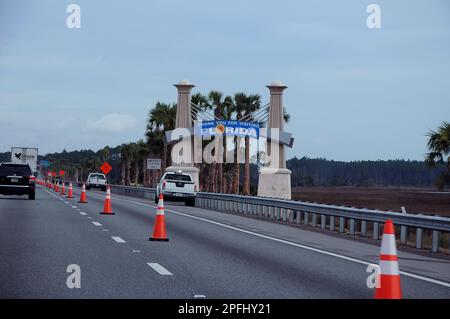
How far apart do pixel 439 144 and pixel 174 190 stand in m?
15.2

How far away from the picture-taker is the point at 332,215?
2472cm

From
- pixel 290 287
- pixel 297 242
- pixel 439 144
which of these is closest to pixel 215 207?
pixel 439 144

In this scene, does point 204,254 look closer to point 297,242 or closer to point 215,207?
point 297,242

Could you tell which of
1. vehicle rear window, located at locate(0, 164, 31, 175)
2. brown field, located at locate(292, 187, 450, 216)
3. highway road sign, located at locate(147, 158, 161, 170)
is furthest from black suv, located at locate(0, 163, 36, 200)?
brown field, located at locate(292, 187, 450, 216)

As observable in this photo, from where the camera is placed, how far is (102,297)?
967 centimetres

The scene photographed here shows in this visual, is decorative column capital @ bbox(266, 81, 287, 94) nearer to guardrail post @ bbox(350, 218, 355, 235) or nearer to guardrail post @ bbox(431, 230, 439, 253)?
guardrail post @ bbox(350, 218, 355, 235)

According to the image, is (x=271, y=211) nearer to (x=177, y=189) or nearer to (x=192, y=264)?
(x=177, y=189)

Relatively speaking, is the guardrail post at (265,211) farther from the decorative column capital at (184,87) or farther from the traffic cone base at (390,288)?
the decorative column capital at (184,87)

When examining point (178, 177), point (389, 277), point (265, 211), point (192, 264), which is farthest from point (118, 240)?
point (178, 177)

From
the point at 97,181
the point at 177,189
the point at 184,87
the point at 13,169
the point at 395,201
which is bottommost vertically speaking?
the point at 395,201

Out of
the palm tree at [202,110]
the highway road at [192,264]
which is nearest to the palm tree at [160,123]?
the palm tree at [202,110]

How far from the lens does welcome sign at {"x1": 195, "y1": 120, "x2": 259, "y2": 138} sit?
58.8 meters

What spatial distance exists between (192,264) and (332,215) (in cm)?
1176

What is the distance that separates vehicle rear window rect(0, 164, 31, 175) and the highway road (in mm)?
16933
